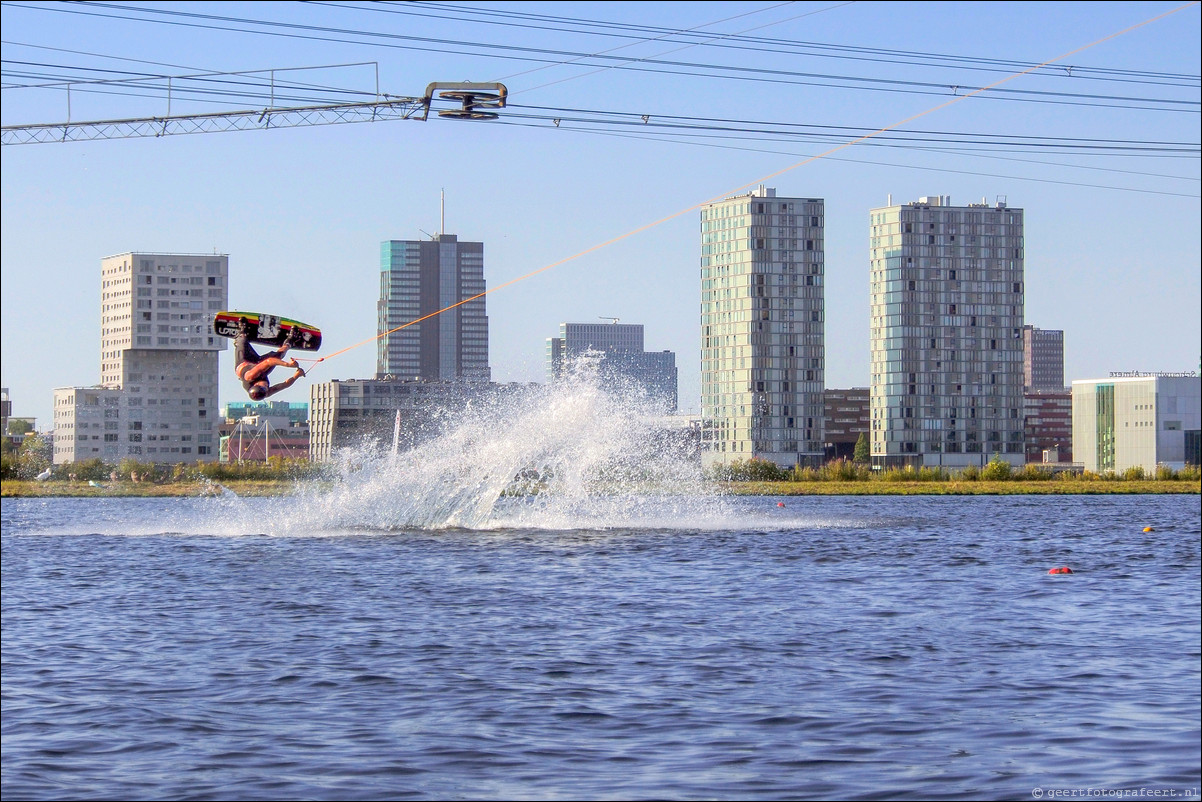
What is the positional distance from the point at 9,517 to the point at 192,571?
43556mm

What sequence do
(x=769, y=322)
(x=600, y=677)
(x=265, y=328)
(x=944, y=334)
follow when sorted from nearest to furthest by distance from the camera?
(x=600, y=677)
(x=265, y=328)
(x=769, y=322)
(x=944, y=334)

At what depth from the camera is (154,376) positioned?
196 m

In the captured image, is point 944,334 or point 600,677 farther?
point 944,334

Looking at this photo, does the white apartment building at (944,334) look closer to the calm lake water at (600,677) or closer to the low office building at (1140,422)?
the low office building at (1140,422)

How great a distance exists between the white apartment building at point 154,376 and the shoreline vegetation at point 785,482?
5529 centimetres

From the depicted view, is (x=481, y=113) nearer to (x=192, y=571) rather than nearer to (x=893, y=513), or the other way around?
(x=192, y=571)

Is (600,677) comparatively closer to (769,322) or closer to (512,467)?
(512,467)

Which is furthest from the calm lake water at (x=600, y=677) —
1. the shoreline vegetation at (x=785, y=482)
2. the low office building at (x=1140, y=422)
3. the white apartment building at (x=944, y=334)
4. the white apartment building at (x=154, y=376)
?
the white apartment building at (x=154, y=376)

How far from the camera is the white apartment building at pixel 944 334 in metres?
168

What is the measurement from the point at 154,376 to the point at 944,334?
10634 centimetres

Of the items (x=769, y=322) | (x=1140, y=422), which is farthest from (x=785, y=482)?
(x=769, y=322)

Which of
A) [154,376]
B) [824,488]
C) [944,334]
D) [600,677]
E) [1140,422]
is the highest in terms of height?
[944,334]

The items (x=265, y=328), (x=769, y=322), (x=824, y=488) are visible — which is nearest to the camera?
(x=265, y=328)

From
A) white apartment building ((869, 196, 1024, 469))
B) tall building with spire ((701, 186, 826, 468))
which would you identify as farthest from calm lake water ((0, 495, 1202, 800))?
white apartment building ((869, 196, 1024, 469))
